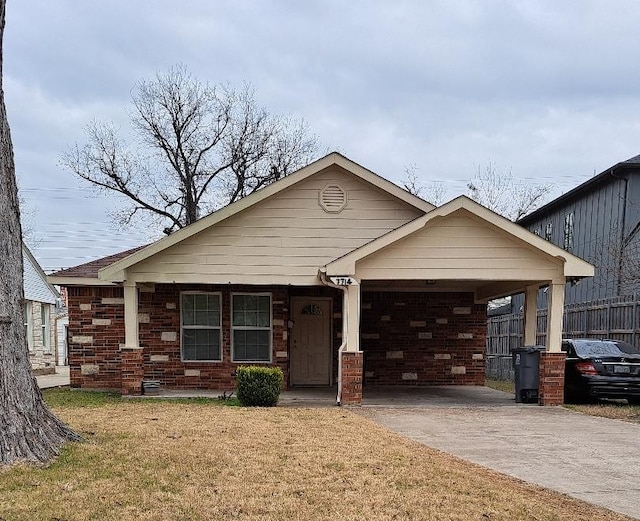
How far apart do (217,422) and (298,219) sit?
5304mm

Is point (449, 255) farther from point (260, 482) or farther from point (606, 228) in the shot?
point (606, 228)

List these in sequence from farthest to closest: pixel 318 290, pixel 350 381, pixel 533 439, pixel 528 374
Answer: pixel 318 290 → pixel 528 374 → pixel 350 381 → pixel 533 439

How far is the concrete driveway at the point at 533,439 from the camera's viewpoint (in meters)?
5.49

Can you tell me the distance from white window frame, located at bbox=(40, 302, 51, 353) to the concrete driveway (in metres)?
15.8

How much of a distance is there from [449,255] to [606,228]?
11.8 metres

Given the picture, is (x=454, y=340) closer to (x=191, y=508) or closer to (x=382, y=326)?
(x=382, y=326)

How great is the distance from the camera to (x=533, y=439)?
7621 millimetres

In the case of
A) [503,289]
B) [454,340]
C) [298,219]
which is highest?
[298,219]

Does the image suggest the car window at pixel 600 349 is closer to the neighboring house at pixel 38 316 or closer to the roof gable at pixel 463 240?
the roof gable at pixel 463 240

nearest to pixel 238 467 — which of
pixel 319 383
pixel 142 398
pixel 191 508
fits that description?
pixel 191 508

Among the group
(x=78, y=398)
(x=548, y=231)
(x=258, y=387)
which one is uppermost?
(x=548, y=231)

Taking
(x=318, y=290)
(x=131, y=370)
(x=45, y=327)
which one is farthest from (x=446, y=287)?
(x=45, y=327)

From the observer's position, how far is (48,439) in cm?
561

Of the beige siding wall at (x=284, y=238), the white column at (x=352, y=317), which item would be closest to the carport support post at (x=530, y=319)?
the beige siding wall at (x=284, y=238)
